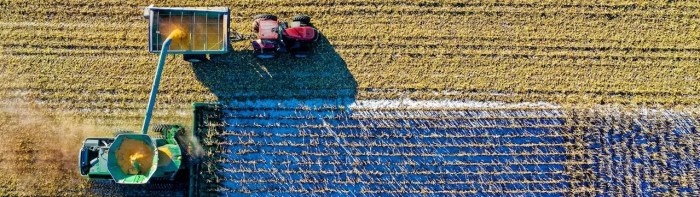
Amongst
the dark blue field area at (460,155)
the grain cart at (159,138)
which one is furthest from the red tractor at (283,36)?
the dark blue field area at (460,155)

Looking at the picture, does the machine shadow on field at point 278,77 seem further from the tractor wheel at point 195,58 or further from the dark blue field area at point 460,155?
the dark blue field area at point 460,155

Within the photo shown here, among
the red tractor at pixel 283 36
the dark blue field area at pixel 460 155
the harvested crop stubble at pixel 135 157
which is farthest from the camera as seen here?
the dark blue field area at pixel 460 155

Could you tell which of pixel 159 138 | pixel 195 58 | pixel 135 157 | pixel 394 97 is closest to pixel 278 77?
pixel 195 58

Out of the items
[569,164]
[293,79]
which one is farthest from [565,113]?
[293,79]

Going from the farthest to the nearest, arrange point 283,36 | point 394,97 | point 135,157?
1. point 394,97
2. point 283,36
3. point 135,157

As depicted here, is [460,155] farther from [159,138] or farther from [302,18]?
[159,138]

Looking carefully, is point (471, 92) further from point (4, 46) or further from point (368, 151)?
point (4, 46)
